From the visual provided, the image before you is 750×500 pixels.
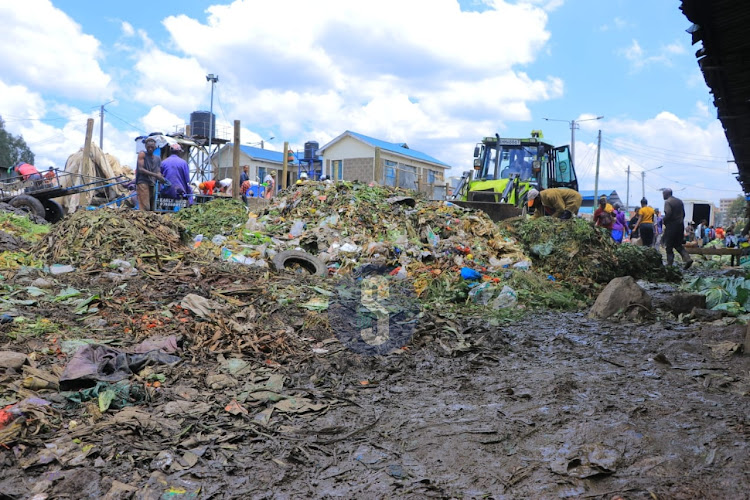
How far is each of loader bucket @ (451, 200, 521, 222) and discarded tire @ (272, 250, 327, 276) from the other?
4284 mm

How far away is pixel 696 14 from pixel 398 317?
3.60 metres

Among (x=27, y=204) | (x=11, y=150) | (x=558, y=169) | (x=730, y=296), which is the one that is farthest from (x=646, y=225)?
(x=11, y=150)

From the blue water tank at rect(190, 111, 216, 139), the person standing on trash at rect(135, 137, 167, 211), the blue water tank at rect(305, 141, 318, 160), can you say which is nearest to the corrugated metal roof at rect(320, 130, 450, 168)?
the blue water tank at rect(305, 141, 318, 160)

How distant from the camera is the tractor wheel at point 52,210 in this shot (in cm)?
1334

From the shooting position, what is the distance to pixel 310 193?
1067 centimetres

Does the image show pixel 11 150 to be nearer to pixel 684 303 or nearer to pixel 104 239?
pixel 104 239

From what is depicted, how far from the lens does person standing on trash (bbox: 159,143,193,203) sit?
1033 centimetres

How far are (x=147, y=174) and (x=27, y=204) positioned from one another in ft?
15.6

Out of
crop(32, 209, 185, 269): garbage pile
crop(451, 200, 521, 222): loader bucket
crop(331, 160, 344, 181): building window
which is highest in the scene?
crop(331, 160, 344, 181): building window

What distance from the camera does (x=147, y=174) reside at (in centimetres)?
970

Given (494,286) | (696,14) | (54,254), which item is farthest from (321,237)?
(696,14)

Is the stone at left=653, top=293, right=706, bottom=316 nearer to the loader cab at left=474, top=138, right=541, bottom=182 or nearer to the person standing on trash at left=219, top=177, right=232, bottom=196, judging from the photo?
the loader cab at left=474, top=138, right=541, bottom=182

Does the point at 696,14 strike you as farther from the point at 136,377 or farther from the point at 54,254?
the point at 54,254

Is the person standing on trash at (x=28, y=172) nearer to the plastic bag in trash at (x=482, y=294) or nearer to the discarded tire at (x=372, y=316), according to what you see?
the discarded tire at (x=372, y=316)
